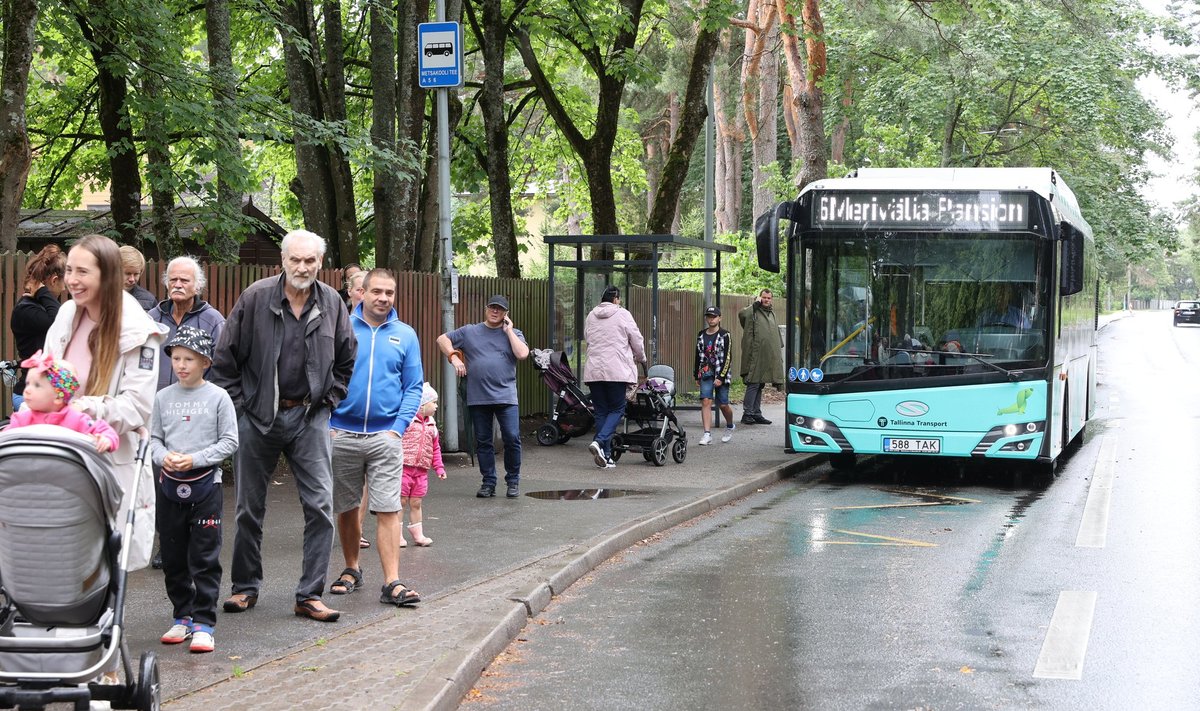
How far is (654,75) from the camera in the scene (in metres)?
21.6

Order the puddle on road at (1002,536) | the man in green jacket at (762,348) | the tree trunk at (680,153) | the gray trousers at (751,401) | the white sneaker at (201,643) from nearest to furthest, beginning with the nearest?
1. the white sneaker at (201,643)
2. the puddle on road at (1002,536)
3. the man in green jacket at (762,348)
4. the gray trousers at (751,401)
5. the tree trunk at (680,153)

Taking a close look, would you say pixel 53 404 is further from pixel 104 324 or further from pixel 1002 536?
pixel 1002 536

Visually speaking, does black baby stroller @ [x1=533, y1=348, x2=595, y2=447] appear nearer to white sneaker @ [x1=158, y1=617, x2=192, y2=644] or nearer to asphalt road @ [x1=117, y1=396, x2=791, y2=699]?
asphalt road @ [x1=117, y1=396, x2=791, y2=699]

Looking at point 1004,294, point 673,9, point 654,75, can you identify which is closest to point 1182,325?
point 673,9

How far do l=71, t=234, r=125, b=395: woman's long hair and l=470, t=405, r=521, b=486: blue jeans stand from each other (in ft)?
22.1

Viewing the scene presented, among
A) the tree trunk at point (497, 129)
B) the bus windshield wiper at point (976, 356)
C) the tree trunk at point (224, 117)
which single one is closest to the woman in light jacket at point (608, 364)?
the bus windshield wiper at point (976, 356)

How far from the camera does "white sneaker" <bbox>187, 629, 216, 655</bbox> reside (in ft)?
19.9

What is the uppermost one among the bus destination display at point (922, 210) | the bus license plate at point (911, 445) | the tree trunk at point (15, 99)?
the tree trunk at point (15, 99)

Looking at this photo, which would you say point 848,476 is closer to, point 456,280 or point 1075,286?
point 1075,286

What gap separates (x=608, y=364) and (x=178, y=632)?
831 cm

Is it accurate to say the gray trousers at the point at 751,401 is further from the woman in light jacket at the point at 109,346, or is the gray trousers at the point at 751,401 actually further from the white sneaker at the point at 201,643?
the woman in light jacket at the point at 109,346

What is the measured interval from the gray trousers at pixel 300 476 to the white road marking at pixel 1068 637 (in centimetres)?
349

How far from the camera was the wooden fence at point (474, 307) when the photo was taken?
10281 millimetres

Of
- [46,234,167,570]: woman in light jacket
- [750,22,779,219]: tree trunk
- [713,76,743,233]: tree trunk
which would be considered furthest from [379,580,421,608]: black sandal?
[713,76,743,233]: tree trunk
